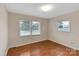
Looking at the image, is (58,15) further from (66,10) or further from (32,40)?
(32,40)

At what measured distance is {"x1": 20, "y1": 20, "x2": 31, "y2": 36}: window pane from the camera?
1195 millimetres

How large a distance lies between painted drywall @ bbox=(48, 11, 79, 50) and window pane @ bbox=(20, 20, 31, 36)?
360 millimetres

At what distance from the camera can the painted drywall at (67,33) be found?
4.03 ft

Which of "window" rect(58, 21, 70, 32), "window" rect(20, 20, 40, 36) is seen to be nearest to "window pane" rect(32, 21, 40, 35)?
"window" rect(20, 20, 40, 36)

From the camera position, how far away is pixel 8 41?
3.94 ft

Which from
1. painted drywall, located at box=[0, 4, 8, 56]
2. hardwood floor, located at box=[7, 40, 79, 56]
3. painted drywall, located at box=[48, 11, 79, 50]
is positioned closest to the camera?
painted drywall, located at box=[0, 4, 8, 56]

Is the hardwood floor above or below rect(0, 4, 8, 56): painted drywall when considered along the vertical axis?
below

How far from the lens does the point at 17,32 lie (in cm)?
118

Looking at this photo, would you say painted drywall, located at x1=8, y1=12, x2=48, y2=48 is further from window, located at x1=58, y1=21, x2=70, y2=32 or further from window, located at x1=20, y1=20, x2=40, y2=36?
window, located at x1=58, y1=21, x2=70, y2=32

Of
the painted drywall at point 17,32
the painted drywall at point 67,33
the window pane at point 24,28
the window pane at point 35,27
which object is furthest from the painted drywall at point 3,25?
the painted drywall at point 67,33

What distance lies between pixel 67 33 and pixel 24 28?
27.7 inches

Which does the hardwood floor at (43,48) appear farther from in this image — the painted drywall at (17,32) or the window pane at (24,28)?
the window pane at (24,28)

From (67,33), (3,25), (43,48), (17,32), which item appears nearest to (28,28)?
(17,32)

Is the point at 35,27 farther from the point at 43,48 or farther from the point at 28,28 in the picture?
the point at 43,48
